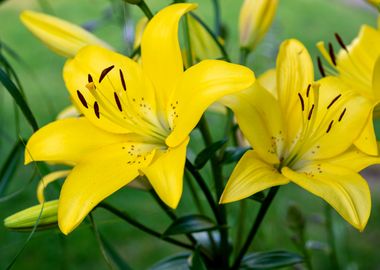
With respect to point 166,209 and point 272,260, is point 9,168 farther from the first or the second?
point 272,260

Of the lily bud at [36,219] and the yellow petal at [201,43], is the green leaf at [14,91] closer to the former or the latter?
the lily bud at [36,219]

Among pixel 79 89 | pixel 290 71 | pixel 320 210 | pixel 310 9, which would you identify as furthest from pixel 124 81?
pixel 310 9

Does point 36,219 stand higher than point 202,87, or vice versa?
point 202,87

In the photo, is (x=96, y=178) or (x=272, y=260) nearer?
(x=96, y=178)

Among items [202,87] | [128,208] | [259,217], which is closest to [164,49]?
[202,87]

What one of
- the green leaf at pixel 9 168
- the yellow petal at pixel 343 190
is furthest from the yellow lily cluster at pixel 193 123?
the green leaf at pixel 9 168
